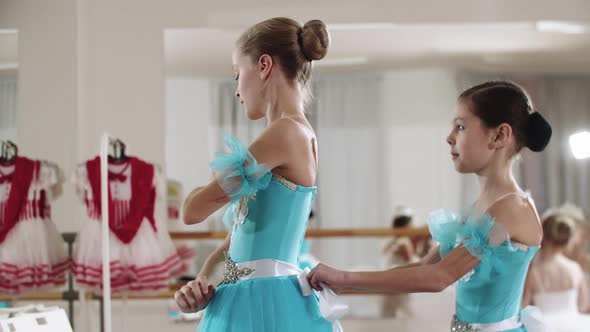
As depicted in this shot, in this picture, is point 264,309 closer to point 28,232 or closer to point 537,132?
point 537,132

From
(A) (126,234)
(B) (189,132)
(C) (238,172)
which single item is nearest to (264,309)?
(C) (238,172)

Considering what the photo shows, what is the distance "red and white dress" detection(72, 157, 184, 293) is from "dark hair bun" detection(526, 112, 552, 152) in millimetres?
2224

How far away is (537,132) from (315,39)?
1.62ft

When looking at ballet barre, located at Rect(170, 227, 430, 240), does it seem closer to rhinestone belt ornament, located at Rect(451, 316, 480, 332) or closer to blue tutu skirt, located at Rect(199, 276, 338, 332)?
rhinestone belt ornament, located at Rect(451, 316, 480, 332)

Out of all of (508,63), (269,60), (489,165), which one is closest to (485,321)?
(489,165)

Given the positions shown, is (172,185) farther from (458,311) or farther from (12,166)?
(458,311)

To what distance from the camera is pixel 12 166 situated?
363 cm

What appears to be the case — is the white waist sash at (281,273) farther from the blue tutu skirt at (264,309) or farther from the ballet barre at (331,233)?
the ballet barre at (331,233)

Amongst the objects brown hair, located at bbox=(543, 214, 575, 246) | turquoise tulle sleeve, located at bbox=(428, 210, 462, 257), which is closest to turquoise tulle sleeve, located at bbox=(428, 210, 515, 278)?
turquoise tulle sleeve, located at bbox=(428, 210, 462, 257)

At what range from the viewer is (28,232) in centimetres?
352

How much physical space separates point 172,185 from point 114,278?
4.05ft

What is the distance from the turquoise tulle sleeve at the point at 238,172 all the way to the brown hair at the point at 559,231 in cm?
320

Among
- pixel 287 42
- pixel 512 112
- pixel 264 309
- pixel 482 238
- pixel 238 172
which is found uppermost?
pixel 287 42

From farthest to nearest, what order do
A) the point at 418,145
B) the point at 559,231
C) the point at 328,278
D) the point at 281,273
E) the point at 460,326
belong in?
the point at 418,145 < the point at 559,231 < the point at 460,326 < the point at 281,273 < the point at 328,278
